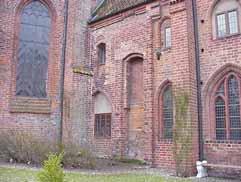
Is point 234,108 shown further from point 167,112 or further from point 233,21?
point 233,21

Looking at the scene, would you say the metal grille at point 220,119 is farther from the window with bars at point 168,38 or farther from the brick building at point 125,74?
the window with bars at point 168,38

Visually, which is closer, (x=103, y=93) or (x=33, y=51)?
(x=33, y=51)

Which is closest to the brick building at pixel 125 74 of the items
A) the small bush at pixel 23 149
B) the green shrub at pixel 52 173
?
the small bush at pixel 23 149

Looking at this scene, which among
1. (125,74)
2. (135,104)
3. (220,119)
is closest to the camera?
(220,119)

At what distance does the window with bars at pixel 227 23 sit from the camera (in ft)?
34.8

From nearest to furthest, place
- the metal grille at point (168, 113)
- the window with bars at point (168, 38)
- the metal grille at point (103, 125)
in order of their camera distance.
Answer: the metal grille at point (168, 113) → the window with bars at point (168, 38) → the metal grille at point (103, 125)

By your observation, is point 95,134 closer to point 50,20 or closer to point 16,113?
point 16,113

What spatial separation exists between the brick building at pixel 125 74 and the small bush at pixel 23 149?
1.73 metres

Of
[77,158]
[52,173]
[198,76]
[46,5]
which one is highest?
[46,5]

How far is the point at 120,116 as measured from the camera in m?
13.4

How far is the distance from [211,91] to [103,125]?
5.59m

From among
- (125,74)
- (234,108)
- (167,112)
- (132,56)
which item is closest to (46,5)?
(132,56)

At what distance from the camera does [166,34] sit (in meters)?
12.2

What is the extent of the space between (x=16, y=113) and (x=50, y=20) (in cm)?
496
